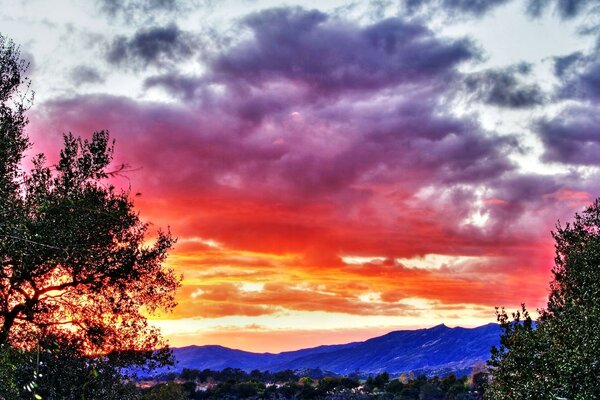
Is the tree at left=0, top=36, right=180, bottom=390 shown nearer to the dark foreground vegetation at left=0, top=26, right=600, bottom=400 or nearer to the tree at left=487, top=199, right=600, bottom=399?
the dark foreground vegetation at left=0, top=26, right=600, bottom=400

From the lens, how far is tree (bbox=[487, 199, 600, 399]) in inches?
1311

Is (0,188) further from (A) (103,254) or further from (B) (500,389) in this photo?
(B) (500,389)

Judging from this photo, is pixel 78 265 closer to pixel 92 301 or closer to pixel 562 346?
pixel 92 301

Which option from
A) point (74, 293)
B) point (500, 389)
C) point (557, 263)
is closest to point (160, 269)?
point (74, 293)

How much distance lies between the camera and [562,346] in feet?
115

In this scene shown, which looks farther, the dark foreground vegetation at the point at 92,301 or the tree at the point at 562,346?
the tree at the point at 562,346

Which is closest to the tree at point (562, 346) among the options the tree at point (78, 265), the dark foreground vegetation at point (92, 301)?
the dark foreground vegetation at point (92, 301)

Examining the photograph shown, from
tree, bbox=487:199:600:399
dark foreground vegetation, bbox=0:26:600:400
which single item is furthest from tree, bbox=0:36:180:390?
tree, bbox=487:199:600:399

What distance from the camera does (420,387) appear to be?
171 meters

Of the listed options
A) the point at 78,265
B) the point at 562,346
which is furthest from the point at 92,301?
the point at 562,346

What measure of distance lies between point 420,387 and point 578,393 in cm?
14683

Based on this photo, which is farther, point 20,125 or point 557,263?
point 557,263

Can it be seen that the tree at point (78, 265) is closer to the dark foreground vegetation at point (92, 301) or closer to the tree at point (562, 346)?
the dark foreground vegetation at point (92, 301)

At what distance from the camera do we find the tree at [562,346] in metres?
33.3
